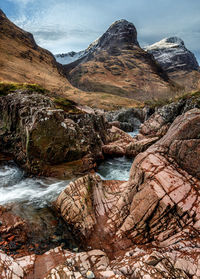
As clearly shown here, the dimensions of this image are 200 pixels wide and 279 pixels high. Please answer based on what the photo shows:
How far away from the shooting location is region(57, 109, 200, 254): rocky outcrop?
480 cm

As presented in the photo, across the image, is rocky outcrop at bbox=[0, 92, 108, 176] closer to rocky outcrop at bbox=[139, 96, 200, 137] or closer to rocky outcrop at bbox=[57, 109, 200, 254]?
rocky outcrop at bbox=[57, 109, 200, 254]

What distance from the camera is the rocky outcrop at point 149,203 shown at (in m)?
4.80

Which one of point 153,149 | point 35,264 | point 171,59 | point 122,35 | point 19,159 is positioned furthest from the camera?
point 171,59

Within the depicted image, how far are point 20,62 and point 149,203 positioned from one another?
89.1 meters

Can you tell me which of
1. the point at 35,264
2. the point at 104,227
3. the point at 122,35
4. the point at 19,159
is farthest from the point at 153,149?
the point at 122,35

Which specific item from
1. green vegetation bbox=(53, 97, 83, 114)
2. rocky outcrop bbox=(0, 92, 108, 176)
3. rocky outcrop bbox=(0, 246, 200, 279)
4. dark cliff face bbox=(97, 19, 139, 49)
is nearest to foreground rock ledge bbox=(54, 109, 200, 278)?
rocky outcrop bbox=(0, 246, 200, 279)

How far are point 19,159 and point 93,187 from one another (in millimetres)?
7542

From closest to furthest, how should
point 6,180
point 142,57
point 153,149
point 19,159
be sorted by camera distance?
point 153,149, point 6,180, point 19,159, point 142,57

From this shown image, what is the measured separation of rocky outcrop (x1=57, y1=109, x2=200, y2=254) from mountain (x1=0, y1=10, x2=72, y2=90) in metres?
59.4

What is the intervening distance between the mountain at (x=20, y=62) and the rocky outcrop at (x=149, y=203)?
59356 millimetres

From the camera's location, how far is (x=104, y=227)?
18.0 ft

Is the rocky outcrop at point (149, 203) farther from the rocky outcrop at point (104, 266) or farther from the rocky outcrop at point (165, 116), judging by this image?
the rocky outcrop at point (165, 116)

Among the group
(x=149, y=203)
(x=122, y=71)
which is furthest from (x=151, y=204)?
(x=122, y=71)

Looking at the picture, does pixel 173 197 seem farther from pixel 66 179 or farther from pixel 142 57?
pixel 142 57
